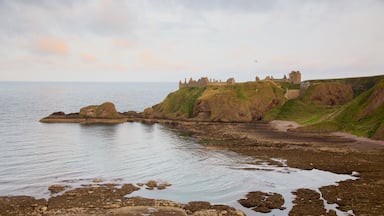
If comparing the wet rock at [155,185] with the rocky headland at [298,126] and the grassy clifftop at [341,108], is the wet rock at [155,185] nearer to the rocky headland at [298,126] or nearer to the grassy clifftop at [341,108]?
the rocky headland at [298,126]

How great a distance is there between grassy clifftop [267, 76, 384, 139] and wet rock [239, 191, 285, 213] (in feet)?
155

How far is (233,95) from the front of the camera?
443 feet

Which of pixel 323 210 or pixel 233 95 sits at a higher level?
pixel 233 95

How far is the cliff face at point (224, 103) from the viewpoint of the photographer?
12962 cm

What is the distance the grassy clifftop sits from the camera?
92.1 meters

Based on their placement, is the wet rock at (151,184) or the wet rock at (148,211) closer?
the wet rock at (148,211)

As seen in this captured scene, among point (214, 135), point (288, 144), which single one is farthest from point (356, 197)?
point (214, 135)

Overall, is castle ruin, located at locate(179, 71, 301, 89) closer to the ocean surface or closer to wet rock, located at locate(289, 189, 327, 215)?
the ocean surface

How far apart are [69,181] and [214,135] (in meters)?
51.1

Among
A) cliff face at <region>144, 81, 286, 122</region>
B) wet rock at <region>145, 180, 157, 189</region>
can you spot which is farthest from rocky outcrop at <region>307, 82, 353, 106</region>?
wet rock at <region>145, 180, 157, 189</region>

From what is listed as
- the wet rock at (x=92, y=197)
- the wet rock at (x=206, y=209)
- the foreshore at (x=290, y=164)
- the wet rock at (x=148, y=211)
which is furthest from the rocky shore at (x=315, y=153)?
the wet rock at (x=92, y=197)

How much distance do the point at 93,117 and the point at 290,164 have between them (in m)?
85.6

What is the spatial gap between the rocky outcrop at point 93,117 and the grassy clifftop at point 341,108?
167ft

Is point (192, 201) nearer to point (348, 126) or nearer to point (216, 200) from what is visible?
point (216, 200)
